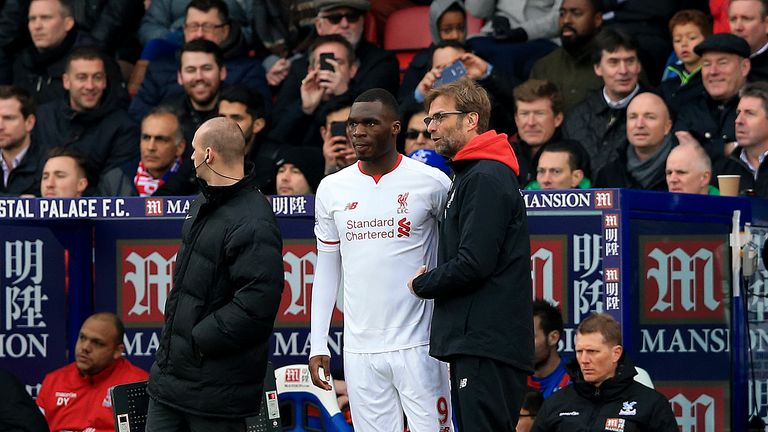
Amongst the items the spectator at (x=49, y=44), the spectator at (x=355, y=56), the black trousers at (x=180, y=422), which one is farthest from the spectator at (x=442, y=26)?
the black trousers at (x=180, y=422)

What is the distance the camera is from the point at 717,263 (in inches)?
342

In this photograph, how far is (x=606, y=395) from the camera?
311 inches

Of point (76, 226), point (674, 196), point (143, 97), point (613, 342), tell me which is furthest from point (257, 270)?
point (143, 97)

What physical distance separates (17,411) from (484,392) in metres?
3.75

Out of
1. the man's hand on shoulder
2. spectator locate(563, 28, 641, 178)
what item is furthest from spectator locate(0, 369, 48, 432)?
spectator locate(563, 28, 641, 178)

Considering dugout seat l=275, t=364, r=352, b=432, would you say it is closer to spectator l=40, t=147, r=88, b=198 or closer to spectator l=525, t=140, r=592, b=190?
spectator l=525, t=140, r=592, b=190

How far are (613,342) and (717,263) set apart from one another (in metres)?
1.18

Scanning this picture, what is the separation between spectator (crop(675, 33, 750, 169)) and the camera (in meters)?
9.92

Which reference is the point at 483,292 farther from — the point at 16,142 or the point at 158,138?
the point at 16,142

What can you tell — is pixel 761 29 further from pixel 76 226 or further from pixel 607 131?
pixel 76 226

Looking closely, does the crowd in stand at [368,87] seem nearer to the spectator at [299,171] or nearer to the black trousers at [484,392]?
the spectator at [299,171]

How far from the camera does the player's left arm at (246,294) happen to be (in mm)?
6273

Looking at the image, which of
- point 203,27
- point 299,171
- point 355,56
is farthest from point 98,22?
point 299,171

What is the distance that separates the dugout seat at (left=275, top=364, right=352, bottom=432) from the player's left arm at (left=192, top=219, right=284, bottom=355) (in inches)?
96.1
